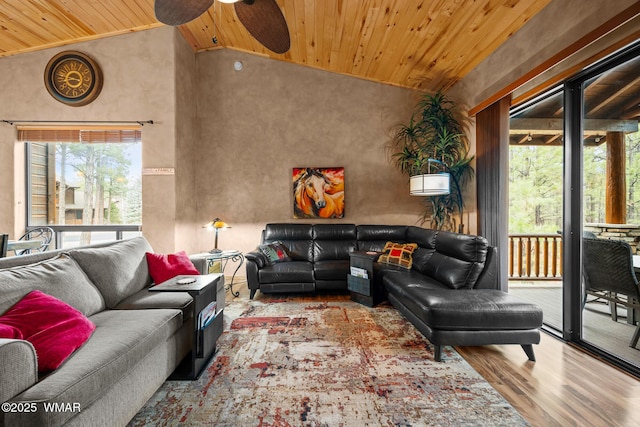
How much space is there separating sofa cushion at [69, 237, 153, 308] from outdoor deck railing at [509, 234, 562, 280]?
200 inches

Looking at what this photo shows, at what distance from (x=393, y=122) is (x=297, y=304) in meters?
3.23

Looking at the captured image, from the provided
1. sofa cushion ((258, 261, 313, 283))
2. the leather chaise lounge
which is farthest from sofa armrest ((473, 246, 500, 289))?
sofa cushion ((258, 261, 313, 283))

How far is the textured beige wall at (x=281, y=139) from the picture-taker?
191 inches

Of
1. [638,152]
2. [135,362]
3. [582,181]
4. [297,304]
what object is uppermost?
[638,152]

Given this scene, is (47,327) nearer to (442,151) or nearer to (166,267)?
(166,267)

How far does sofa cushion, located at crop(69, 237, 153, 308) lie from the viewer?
211cm

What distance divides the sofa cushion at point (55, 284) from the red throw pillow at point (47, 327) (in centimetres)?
6

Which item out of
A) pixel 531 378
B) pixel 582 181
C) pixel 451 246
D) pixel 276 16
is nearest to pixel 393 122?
pixel 451 246

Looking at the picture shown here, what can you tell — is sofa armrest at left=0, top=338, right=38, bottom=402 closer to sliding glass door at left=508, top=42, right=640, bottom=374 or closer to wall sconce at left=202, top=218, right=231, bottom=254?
wall sconce at left=202, top=218, right=231, bottom=254

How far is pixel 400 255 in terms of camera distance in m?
3.83

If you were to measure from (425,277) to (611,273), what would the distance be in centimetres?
151

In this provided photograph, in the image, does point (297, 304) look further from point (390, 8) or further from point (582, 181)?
point (390, 8)

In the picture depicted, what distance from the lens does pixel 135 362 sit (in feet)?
4.92

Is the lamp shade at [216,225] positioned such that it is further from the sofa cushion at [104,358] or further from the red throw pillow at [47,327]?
the red throw pillow at [47,327]
